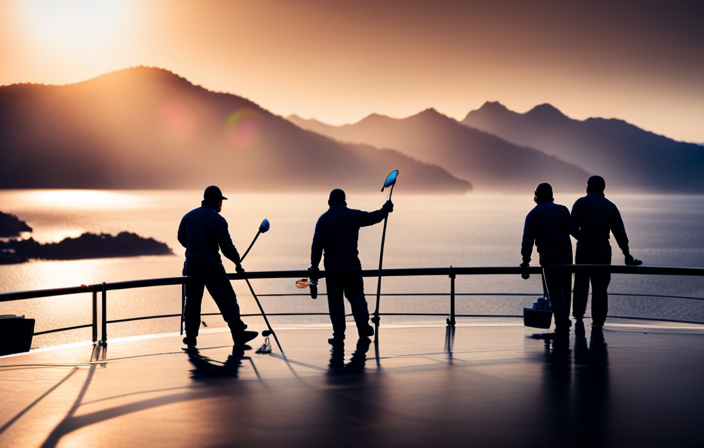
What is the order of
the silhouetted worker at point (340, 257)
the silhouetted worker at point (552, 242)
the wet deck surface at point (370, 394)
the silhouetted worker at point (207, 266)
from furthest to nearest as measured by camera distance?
1. the silhouetted worker at point (552, 242)
2. the silhouetted worker at point (340, 257)
3. the silhouetted worker at point (207, 266)
4. the wet deck surface at point (370, 394)

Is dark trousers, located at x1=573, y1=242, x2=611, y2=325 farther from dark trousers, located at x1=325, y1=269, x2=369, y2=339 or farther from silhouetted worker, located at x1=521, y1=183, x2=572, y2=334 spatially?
dark trousers, located at x1=325, y1=269, x2=369, y2=339

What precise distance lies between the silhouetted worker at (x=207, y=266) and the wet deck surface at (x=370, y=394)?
0.37 metres

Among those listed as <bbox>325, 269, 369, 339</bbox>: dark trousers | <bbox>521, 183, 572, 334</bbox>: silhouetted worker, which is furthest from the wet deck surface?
<bbox>521, 183, 572, 334</bbox>: silhouetted worker

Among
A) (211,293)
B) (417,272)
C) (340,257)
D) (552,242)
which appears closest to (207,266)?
(211,293)

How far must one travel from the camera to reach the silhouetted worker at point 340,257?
8.09 metres

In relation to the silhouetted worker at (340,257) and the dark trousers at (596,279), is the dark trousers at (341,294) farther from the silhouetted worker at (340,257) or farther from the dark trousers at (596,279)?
the dark trousers at (596,279)

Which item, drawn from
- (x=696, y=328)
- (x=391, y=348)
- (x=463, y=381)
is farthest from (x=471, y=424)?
(x=696, y=328)

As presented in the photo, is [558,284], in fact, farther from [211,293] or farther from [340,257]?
[211,293]

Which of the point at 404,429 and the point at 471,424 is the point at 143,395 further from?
the point at 471,424

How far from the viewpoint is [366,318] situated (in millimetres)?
8250

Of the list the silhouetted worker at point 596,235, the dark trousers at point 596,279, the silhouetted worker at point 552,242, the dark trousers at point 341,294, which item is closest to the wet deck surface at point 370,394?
the dark trousers at point 341,294

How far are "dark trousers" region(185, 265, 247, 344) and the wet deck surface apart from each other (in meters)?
0.38

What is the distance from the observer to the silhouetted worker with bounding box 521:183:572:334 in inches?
339

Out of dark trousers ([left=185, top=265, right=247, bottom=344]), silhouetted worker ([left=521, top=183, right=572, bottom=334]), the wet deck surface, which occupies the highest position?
silhouetted worker ([left=521, top=183, right=572, bottom=334])
